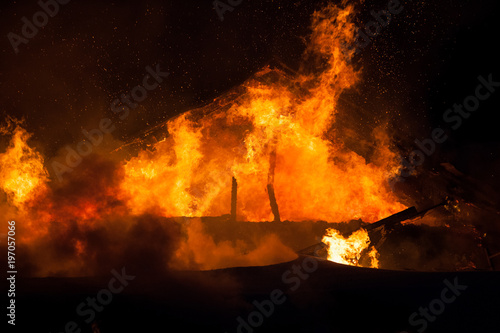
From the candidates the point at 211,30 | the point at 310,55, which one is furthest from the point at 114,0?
the point at 310,55

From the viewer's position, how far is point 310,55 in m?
5.77

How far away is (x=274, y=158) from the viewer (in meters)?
7.08

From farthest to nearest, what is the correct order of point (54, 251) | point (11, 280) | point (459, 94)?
point (54, 251)
point (459, 94)
point (11, 280)

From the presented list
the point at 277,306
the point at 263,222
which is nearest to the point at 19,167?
the point at 263,222

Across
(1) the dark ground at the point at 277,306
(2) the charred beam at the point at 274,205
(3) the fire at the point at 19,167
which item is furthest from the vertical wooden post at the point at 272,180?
(3) the fire at the point at 19,167

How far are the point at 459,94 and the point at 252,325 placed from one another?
157 inches

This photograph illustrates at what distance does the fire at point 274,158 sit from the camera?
19.4 feet

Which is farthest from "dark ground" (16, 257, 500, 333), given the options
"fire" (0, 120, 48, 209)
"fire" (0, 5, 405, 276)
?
"fire" (0, 120, 48, 209)

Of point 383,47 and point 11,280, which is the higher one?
point 383,47

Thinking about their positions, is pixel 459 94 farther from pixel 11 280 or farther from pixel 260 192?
pixel 11 280

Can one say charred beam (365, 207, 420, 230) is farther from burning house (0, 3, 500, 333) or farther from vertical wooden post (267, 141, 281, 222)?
vertical wooden post (267, 141, 281, 222)

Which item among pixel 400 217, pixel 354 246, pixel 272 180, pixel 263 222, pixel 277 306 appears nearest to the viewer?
pixel 277 306

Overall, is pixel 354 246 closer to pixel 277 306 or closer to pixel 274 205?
pixel 274 205

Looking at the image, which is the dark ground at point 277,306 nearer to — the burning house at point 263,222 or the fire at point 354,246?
the burning house at point 263,222
